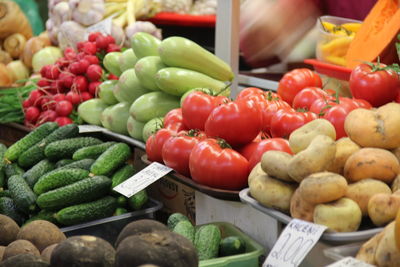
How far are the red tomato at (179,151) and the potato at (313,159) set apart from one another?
0.63m

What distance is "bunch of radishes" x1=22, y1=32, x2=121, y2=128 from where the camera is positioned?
3.54 m

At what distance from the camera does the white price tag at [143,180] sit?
7.27ft

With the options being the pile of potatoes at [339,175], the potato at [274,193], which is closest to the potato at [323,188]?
the pile of potatoes at [339,175]

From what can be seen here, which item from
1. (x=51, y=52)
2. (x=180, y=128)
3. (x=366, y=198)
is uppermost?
(x=366, y=198)

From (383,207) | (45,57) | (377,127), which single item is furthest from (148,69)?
(45,57)

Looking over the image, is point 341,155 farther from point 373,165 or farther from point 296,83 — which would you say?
point 296,83

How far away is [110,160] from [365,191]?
1212 millimetres

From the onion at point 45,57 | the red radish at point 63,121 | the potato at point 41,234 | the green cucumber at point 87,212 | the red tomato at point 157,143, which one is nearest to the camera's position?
the potato at point 41,234

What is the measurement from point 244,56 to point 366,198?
8.23ft

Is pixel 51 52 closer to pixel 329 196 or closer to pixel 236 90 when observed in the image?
pixel 236 90

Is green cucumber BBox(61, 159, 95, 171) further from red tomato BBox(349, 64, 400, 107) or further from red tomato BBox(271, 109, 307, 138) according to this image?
red tomato BBox(349, 64, 400, 107)

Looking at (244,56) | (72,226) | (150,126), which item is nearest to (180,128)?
(150,126)

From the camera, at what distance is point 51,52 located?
15.2 ft

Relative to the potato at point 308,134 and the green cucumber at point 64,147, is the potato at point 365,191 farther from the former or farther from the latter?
the green cucumber at point 64,147
